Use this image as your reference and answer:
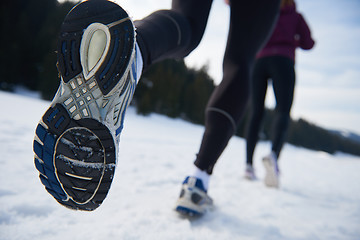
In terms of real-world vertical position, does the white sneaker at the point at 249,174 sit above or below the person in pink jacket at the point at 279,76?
below

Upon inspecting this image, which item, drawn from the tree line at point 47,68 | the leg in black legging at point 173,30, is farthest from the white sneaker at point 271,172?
the tree line at point 47,68

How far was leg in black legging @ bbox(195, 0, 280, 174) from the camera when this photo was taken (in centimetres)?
73

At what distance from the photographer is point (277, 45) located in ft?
4.92

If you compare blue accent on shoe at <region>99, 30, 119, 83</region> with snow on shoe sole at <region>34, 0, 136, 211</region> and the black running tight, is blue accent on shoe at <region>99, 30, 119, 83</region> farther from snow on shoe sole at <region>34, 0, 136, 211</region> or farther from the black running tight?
the black running tight

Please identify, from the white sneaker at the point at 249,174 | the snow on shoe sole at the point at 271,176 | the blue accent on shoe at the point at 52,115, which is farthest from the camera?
the white sneaker at the point at 249,174

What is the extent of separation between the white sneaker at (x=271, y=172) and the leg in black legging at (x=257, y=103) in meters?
0.17

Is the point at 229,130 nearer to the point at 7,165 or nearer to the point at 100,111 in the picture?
the point at 100,111

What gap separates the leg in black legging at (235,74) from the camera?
0.73 metres

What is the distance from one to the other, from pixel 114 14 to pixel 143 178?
78 centimetres

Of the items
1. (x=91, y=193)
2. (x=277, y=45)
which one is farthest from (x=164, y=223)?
(x=277, y=45)

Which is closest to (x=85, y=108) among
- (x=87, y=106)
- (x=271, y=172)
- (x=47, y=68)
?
(x=87, y=106)

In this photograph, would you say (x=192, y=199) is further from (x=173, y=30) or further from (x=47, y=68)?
(x=47, y=68)

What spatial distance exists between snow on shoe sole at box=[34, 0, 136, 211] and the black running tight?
8.2 inches

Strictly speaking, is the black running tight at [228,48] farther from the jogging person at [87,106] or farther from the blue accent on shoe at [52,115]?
the blue accent on shoe at [52,115]
